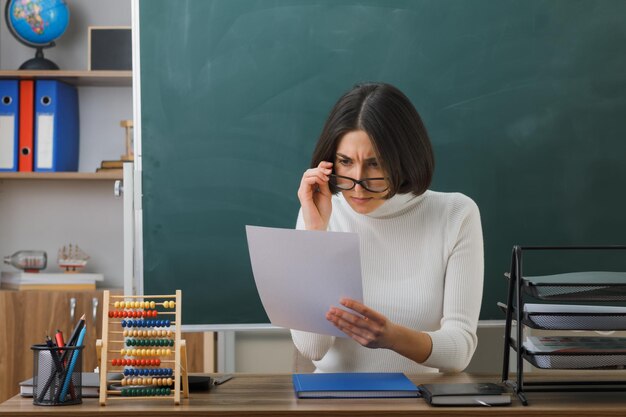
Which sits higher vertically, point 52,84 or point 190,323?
point 52,84

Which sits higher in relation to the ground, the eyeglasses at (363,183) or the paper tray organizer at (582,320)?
the eyeglasses at (363,183)

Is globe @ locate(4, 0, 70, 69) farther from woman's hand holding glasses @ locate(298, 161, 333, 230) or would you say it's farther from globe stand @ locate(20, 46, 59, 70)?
woman's hand holding glasses @ locate(298, 161, 333, 230)

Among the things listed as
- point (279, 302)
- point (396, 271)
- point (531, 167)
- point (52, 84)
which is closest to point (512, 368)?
point (531, 167)

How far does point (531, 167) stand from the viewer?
9.00ft

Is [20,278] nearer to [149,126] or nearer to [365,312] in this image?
[149,126]

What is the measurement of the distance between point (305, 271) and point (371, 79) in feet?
4.45

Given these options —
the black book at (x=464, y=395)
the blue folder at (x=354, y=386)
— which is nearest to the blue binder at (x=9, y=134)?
the blue folder at (x=354, y=386)

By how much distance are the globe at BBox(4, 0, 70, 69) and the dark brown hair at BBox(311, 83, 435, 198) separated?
1.91m

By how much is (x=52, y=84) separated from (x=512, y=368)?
2110 millimetres

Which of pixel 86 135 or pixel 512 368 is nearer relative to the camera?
pixel 512 368

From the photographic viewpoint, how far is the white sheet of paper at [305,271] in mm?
1443

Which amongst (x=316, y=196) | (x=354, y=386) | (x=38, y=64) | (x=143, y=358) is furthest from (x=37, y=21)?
(x=354, y=386)

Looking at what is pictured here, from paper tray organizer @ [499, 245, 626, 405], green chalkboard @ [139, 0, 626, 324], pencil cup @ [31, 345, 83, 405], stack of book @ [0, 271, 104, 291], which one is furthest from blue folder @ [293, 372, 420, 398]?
stack of book @ [0, 271, 104, 291]

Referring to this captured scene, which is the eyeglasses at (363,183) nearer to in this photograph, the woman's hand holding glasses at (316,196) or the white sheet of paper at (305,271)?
the woman's hand holding glasses at (316,196)
